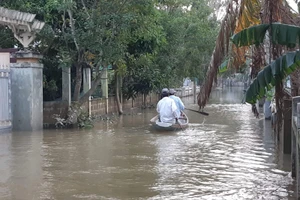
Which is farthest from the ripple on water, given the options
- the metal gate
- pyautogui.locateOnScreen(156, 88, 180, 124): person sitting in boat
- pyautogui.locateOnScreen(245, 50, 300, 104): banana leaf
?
the metal gate

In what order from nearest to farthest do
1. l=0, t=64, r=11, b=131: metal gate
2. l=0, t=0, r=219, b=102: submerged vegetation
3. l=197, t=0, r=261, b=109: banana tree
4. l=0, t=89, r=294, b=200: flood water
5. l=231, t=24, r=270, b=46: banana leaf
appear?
l=231, t=24, r=270, b=46: banana leaf → l=197, t=0, r=261, b=109: banana tree → l=0, t=89, r=294, b=200: flood water → l=0, t=64, r=11, b=131: metal gate → l=0, t=0, r=219, b=102: submerged vegetation

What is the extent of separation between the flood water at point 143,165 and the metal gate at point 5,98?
399mm

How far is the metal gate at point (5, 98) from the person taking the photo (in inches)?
626

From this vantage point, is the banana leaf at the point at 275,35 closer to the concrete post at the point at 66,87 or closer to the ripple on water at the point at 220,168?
the ripple on water at the point at 220,168

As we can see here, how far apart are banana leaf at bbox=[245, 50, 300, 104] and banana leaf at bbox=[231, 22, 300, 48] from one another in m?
0.21

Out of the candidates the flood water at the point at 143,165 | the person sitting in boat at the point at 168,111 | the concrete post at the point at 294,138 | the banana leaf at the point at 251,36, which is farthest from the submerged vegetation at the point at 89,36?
the banana leaf at the point at 251,36

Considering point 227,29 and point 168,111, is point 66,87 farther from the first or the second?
point 227,29

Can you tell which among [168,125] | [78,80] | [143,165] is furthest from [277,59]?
[78,80]

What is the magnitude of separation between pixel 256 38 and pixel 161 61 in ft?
66.7

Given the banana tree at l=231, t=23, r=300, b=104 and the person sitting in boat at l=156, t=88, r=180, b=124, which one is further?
the person sitting in boat at l=156, t=88, r=180, b=124

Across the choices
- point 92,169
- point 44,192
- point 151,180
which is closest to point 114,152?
point 92,169

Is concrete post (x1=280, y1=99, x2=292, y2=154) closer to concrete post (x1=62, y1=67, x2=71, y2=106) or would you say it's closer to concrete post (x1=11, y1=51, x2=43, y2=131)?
concrete post (x1=11, y1=51, x2=43, y2=131)

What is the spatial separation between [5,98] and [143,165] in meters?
6.70

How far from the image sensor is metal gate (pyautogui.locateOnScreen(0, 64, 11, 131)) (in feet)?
52.2
